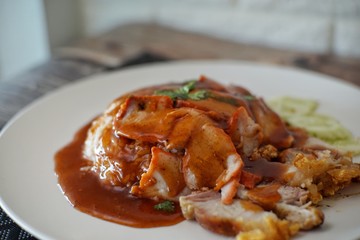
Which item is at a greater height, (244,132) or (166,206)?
(244,132)

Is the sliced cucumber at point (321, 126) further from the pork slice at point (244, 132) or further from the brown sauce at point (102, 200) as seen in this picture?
the brown sauce at point (102, 200)

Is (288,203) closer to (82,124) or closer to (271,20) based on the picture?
(82,124)

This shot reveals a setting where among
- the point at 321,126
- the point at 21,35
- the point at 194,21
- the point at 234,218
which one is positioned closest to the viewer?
the point at 234,218

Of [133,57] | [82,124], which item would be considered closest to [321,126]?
[82,124]

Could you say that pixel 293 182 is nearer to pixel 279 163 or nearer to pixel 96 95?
pixel 279 163

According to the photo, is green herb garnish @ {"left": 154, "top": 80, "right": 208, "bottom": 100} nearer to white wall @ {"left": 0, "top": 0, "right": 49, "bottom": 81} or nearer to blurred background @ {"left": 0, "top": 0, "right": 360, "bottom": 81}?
blurred background @ {"left": 0, "top": 0, "right": 360, "bottom": 81}

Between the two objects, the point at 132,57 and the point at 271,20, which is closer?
the point at 132,57
